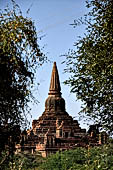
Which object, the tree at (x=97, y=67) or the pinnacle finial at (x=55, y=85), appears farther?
the pinnacle finial at (x=55, y=85)

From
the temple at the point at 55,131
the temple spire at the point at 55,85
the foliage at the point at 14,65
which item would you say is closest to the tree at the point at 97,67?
the foliage at the point at 14,65

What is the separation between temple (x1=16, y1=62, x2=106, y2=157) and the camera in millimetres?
50156

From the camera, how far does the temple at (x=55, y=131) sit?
165 feet

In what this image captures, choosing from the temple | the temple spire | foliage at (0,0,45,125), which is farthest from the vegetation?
the temple spire

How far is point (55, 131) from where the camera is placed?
57375 mm

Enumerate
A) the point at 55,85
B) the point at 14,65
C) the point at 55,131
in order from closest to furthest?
the point at 14,65 → the point at 55,131 → the point at 55,85

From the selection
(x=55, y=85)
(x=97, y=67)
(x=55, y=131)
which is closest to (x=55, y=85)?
(x=55, y=85)

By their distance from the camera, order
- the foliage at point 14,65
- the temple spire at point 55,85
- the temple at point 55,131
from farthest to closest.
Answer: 1. the temple spire at point 55,85
2. the temple at point 55,131
3. the foliage at point 14,65

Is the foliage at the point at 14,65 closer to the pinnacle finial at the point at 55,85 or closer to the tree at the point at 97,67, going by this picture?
the tree at the point at 97,67

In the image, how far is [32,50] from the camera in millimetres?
8094

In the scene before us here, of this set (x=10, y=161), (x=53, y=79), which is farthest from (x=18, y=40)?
(x=53, y=79)

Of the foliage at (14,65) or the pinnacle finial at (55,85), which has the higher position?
the pinnacle finial at (55,85)

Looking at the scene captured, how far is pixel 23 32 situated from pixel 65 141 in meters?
44.7

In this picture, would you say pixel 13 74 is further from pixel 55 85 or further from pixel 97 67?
pixel 55 85
